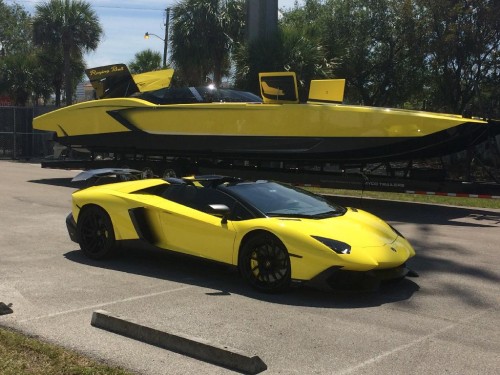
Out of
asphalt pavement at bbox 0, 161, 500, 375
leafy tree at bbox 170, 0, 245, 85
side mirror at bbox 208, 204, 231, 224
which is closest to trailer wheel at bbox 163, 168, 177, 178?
asphalt pavement at bbox 0, 161, 500, 375

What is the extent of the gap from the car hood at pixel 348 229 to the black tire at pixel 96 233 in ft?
7.76

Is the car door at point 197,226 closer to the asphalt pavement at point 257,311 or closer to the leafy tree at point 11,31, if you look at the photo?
the asphalt pavement at point 257,311

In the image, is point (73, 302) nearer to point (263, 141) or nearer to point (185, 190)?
point (185, 190)

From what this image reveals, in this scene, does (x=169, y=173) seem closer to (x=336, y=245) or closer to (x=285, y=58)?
(x=285, y=58)

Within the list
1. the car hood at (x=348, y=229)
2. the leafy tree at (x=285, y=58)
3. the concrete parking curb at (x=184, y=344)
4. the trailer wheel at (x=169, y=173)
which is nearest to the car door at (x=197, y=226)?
the car hood at (x=348, y=229)

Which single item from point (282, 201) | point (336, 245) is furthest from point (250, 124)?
point (336, 245)

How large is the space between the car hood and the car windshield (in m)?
0.19

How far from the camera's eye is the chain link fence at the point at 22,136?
97.5 feet

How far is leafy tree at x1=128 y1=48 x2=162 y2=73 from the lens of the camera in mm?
35812

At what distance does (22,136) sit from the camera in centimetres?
2998

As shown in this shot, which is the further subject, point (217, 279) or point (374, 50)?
point (374, 50)

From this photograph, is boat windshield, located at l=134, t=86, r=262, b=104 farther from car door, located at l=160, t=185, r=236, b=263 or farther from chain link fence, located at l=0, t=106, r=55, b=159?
chain link fence, located at l=0, t=106, r=55, b=159

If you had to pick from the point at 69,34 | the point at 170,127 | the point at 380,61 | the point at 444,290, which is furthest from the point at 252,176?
the point at 69,34

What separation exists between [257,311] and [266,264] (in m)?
0.67
